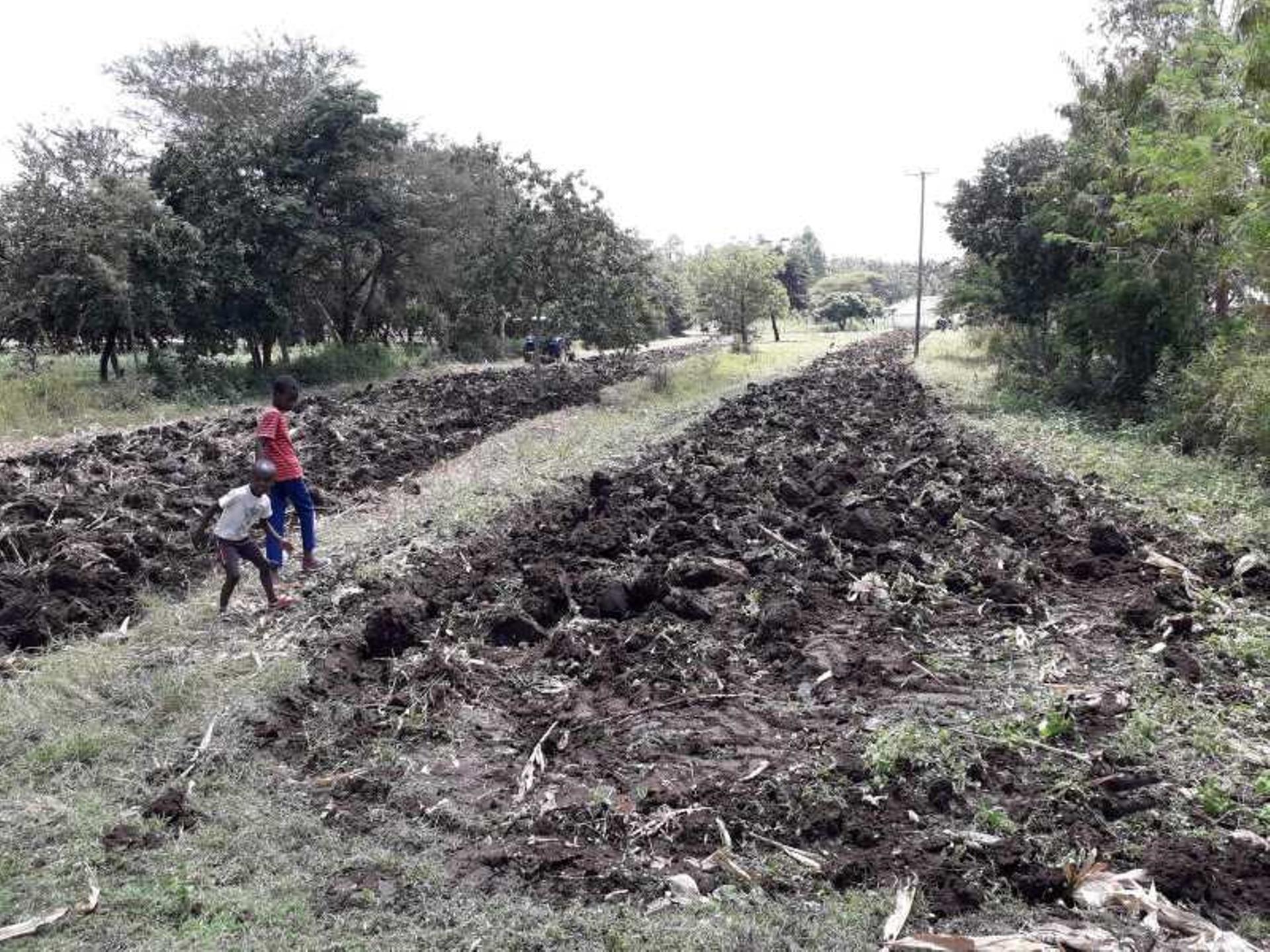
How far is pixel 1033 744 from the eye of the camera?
4668mm

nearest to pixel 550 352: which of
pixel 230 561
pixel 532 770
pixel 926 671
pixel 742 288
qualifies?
pixel 742 288

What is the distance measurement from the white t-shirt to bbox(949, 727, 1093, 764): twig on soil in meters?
4.94

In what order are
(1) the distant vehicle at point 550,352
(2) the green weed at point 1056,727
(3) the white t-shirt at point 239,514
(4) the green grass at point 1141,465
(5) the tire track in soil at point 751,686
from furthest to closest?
(1) the distant vehicle at point 550,352 → (4) the green grass at point 1141,465 → (3) the white t-shirt at point 239,514 → (2) the green weed at point 1056,727 → (5) the tire track in soil at point 751,686

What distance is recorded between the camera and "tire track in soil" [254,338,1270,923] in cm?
397

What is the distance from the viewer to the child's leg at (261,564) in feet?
22.3

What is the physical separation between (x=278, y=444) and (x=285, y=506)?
0.65 meters

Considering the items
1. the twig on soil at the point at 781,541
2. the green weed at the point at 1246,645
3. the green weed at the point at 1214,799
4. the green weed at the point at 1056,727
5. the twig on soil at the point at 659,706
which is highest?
the twig on soil at the point at 781,541

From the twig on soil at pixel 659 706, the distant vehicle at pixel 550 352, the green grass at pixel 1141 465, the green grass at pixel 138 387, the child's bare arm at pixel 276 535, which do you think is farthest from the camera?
the distant vehicle at pixel 550 352

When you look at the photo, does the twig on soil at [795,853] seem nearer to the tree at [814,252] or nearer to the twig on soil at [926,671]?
the twig on soil at [926,671]

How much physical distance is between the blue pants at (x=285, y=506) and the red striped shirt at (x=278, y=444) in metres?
0.09

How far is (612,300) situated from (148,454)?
12.4 meters

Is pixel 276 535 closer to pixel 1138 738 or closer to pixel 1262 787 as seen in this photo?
pixel 1138 738

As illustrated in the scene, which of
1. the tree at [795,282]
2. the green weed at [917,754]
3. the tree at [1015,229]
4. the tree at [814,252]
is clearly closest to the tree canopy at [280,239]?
the tree at [1015,229]

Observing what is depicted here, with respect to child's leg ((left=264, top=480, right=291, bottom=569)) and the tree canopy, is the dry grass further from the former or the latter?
the tree canopy
